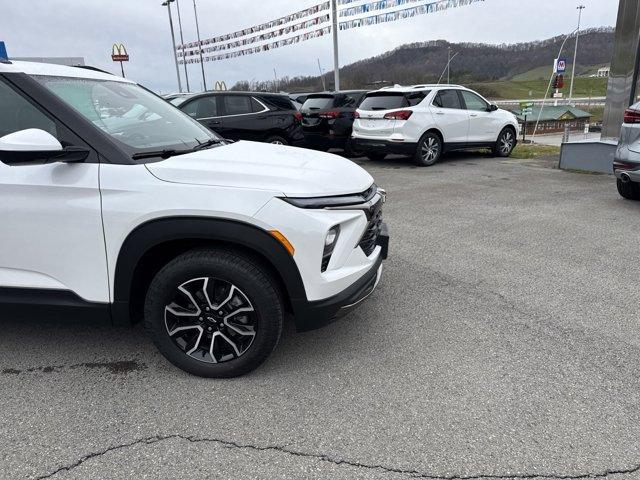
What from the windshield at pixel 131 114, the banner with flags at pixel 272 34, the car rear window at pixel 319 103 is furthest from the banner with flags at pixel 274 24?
the windshield at pixel 131 114

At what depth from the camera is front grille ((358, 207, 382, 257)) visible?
9.59ft

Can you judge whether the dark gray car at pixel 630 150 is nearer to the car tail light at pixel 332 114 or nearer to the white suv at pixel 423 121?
the white suv at pixel 423 121

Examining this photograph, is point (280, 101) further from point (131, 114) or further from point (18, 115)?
point (18, 115)

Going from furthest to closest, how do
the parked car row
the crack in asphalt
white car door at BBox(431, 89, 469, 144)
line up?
white car door at BBox(431, 89, 469, 144) < the parked car row < the crack in asphalt

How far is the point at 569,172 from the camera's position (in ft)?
31.7

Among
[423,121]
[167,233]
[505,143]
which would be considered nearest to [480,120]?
[505,143]

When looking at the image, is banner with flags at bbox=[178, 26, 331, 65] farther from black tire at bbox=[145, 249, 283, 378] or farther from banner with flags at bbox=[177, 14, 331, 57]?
black tire at bbox=[145, 249, 283, 378]

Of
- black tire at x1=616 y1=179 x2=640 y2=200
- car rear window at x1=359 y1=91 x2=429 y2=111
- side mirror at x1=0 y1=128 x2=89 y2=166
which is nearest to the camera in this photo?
side mirror at x1=0 y1=128 x2=89 y2=166

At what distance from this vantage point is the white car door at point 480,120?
10984 mm

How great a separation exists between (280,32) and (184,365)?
24.1m

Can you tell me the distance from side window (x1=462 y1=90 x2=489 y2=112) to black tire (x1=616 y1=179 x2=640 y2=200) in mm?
4592

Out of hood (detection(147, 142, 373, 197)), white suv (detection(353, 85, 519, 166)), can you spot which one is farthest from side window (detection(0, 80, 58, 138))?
white suv (detection(353, 85, 519, 166))

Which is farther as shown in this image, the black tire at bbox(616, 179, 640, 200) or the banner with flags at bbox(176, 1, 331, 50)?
the banner with flags at bbox(176, 1, 331, 50)

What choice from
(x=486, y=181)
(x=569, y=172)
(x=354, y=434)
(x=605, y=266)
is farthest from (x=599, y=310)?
(x=569, y=172)
